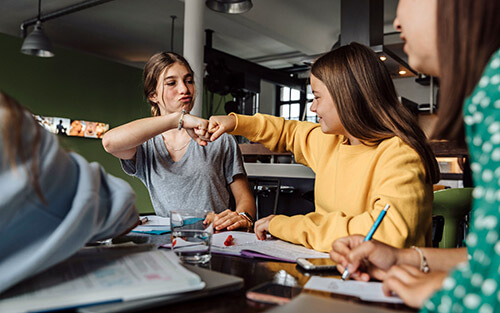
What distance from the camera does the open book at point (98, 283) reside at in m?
0.47

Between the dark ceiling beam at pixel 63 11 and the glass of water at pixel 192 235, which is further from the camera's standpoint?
the dark ceiling beam at pixel 63 11

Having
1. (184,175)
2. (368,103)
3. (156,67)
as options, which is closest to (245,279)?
(368,103)

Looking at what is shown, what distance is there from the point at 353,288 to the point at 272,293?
0.14m

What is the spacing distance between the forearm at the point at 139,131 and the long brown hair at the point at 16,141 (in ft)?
3.40

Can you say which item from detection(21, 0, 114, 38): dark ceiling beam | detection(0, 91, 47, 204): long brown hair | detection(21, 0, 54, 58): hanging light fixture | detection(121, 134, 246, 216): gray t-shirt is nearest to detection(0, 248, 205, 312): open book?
detection(0, 91, 47, 204): long brown hair

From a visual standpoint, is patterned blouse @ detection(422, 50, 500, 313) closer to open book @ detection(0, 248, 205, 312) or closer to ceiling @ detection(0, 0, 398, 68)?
open book @ detection(0, 248, 205, 312)

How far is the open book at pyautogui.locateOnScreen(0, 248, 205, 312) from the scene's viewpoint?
0.47m

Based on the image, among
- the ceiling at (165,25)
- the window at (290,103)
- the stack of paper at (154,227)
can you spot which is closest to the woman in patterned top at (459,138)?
the stack of paper at (154,227)

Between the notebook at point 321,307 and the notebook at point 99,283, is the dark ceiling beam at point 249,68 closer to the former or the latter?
the notebook at point 99,283

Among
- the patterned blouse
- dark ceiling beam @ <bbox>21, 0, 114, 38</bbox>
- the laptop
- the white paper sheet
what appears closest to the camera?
the patterned blouse

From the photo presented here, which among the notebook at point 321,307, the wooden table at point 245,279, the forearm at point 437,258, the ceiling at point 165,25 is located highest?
the ceiling at point 165,25

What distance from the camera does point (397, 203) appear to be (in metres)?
0.98

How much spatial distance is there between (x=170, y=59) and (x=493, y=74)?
5.16 feet

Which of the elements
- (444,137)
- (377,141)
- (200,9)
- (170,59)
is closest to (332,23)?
(200,9)
